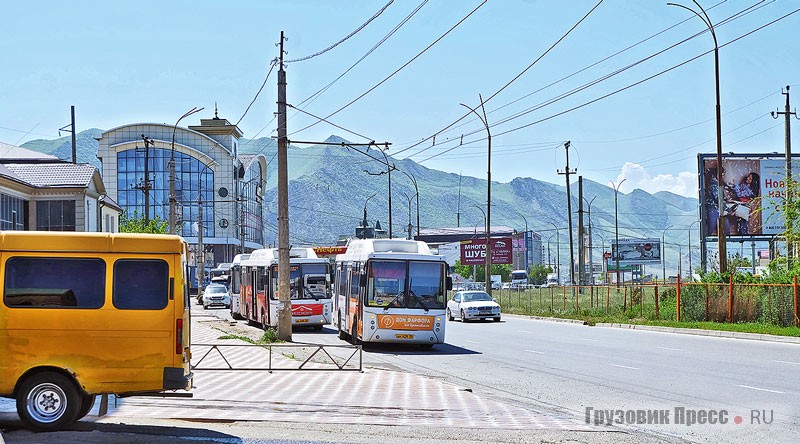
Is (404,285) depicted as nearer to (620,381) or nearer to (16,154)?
(620,381)

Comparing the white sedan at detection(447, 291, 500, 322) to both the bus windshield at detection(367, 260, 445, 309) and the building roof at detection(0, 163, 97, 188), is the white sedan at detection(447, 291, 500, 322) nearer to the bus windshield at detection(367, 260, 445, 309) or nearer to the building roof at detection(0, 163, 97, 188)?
the bus windshield at detection(367, 260, 445, 309)

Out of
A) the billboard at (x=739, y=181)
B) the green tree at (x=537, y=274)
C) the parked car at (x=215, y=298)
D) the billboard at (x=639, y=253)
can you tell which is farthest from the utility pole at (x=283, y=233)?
the green tree at (x=537, y=274)

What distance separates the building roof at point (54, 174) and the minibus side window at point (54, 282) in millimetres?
45631

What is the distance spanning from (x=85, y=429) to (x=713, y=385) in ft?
35.1

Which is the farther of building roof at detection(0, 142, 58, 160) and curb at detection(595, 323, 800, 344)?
building roof at detection(0, 142, 58, 160)

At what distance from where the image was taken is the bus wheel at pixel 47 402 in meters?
11.5

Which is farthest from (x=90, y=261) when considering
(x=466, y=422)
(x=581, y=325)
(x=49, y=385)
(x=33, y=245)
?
(x=581, y=325)

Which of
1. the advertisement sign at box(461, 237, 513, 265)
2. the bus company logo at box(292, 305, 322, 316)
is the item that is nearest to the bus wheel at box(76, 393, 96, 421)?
the bus company logo at box(292, 305, 322, 316)

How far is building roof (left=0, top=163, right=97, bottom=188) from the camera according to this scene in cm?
5659

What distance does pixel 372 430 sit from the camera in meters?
12.1

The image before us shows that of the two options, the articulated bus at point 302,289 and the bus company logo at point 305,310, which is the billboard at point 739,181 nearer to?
the articulated bus at point 302,289

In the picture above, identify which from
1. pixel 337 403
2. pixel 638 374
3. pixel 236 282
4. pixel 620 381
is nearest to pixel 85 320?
pixel 337 403

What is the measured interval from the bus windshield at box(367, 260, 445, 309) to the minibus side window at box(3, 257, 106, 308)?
16533 millimetres

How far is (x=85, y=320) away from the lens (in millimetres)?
11922
